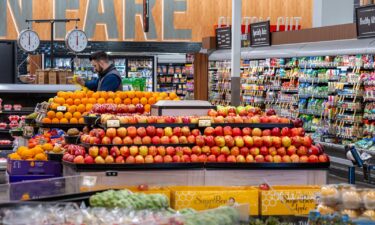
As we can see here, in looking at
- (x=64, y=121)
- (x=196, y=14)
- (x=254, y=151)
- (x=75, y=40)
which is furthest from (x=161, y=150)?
(x=196, y=14)

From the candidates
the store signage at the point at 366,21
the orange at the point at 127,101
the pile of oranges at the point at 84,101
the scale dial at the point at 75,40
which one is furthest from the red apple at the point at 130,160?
the scale dial at the point at 75,40

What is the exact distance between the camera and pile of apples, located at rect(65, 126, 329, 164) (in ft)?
22.6

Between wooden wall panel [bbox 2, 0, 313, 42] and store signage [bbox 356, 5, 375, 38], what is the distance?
29.6ft

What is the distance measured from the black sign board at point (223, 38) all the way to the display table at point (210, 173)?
526 inches

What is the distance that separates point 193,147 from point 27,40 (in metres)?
10.2

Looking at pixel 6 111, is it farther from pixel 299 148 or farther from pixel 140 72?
pixel 140 72

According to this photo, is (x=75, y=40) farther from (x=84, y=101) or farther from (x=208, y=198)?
(x=208, y=198)

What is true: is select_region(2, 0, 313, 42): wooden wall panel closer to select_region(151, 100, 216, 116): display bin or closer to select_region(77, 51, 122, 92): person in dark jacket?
select_region(77, 51, 122, 92): person in dark jacket

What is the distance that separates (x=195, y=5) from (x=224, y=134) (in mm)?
14797

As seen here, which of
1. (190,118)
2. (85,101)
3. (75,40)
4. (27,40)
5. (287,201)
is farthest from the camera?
(75,40)

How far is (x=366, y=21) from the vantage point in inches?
497

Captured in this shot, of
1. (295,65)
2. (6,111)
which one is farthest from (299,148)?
(295,65)

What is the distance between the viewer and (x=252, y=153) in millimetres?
7074

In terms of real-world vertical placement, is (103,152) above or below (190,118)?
below
